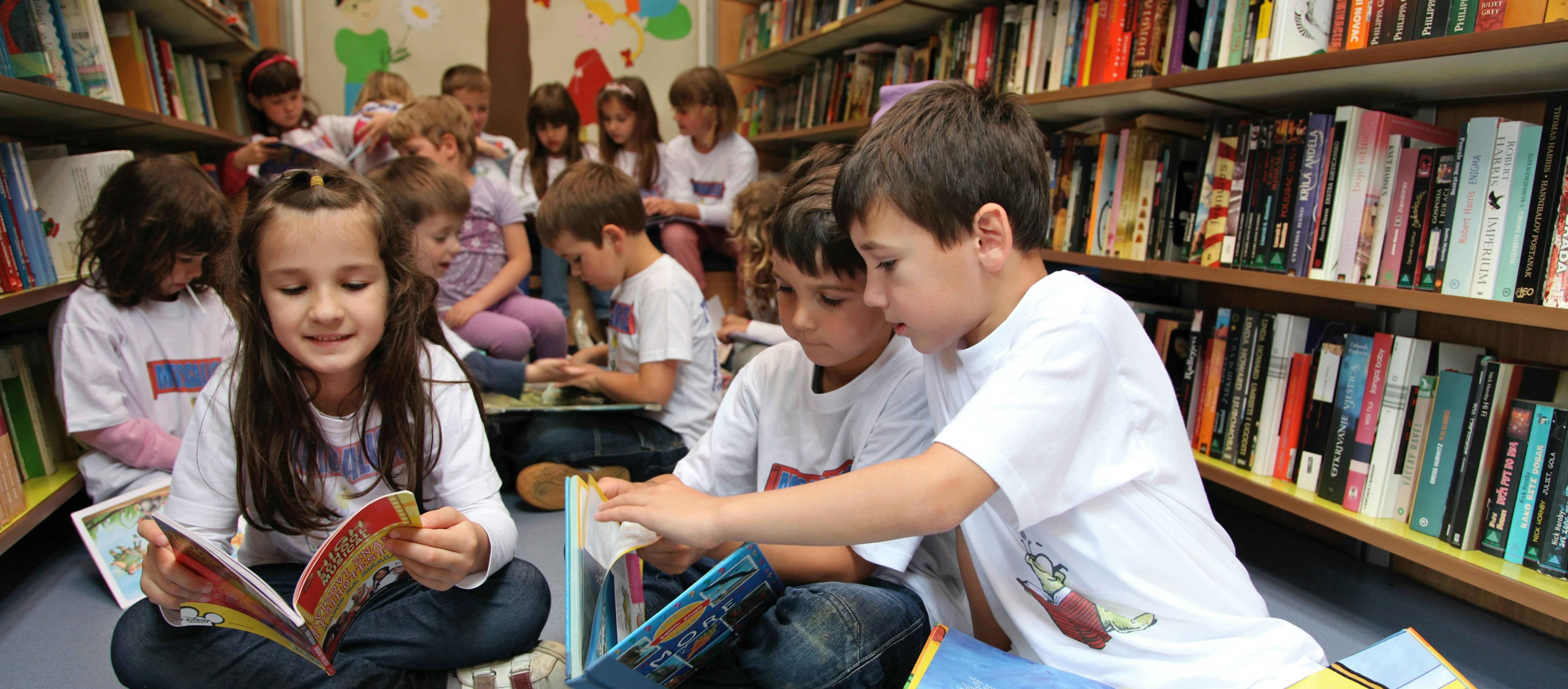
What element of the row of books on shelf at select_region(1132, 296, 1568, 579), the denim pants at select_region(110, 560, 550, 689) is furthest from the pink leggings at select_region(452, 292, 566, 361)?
the row of books on shelf at select_region(1132, 296, 1568, 579)

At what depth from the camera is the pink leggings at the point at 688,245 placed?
280cm

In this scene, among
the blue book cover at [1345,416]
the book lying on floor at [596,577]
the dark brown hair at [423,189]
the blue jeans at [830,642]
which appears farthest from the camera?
the dark brown hair at [423,189]

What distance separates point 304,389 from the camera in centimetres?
96

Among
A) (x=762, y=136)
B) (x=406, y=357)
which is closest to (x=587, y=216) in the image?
(x=406, y=357)

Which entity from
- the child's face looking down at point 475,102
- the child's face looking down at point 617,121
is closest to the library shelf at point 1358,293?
the child's face looking down at point 617,121

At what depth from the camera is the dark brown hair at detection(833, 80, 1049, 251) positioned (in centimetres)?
74

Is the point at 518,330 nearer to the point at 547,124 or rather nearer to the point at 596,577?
the point at 547,124

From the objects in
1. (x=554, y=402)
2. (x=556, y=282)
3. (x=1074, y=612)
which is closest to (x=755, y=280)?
(x=554, y=402)

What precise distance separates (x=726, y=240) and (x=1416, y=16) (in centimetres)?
213

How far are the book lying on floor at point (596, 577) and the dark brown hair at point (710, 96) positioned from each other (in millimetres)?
2416

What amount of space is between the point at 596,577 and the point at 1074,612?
0.47 metres

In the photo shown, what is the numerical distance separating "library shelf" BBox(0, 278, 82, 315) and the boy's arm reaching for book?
1.30m

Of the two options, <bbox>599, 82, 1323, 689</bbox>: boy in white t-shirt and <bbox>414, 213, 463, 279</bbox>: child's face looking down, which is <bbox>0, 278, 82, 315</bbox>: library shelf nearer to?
<bbox>414, 213, 463, 279</bbox>: child's face looking down

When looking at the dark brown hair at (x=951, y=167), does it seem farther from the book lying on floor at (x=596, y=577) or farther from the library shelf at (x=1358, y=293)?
the library shelf at (x=1358, y=293)
